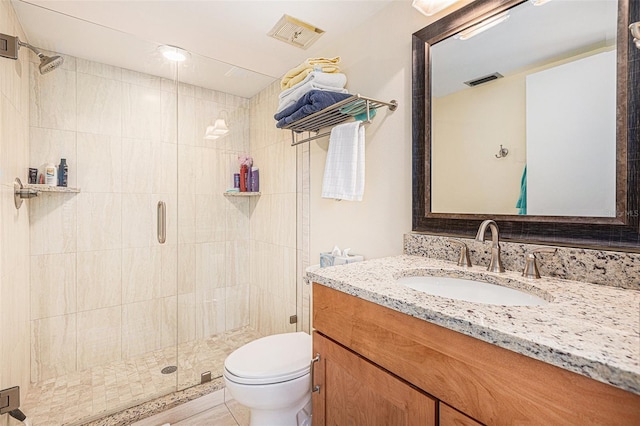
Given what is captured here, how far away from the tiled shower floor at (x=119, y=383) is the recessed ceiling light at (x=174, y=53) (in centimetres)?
196

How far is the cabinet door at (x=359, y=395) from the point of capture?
72 cm

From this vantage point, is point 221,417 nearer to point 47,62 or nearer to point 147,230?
point 147,230

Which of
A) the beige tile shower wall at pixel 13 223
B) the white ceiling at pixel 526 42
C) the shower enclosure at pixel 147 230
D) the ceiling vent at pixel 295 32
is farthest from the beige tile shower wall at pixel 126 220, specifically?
the white ceiling at pixel 526 42

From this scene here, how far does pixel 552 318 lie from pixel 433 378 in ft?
0.90

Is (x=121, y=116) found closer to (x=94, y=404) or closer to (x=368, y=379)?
(x=94, y=404)

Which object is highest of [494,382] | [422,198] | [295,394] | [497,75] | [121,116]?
[121,116]

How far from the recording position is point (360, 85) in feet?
5.43

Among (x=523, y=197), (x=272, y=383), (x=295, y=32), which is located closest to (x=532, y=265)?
(x=523, y=197)

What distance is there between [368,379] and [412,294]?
28 centimetres

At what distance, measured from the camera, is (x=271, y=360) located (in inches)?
54.6

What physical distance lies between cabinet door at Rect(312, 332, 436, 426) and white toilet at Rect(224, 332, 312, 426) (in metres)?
0.25

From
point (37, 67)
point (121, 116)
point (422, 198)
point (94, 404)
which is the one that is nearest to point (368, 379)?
point (422, 198)

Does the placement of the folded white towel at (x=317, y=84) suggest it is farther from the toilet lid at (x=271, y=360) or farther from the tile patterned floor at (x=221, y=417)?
the tile patterned floor at (x=221, y=417)

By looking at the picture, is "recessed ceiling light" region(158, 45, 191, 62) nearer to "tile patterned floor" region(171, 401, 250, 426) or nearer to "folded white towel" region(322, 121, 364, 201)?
"folded white towel" region(322, 121, 364, 201)
